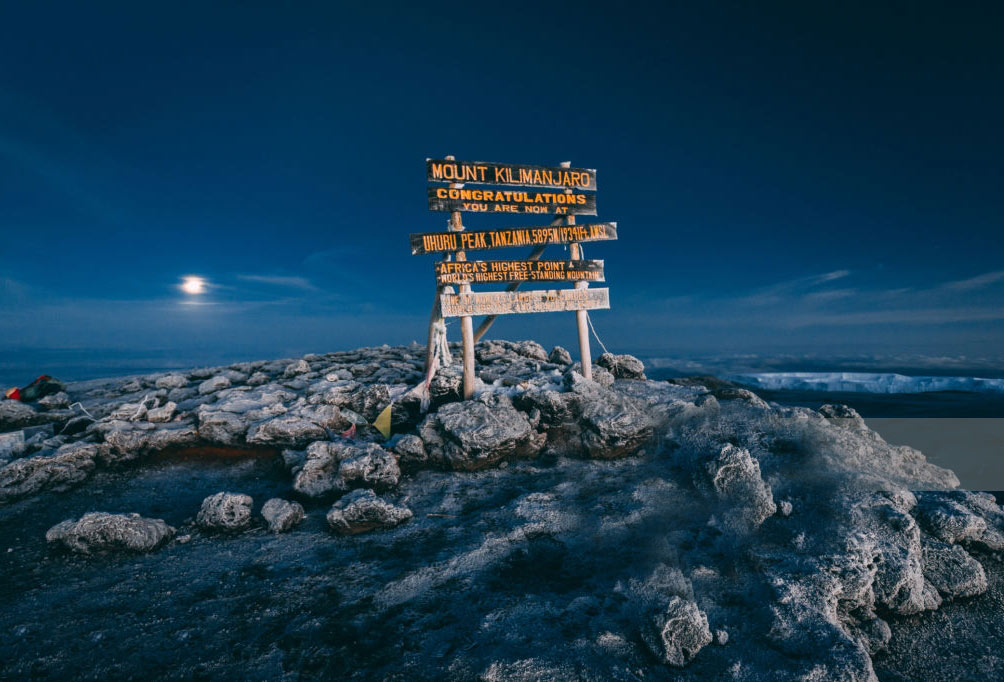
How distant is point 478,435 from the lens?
22.7ft

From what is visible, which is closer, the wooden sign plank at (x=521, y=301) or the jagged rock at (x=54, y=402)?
the wooden sign plank at (x=521, y=301)

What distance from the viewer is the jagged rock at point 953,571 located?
3973 mm

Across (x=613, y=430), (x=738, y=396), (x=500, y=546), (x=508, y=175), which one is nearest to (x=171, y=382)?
(x=508, y=175)

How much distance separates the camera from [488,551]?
14.9 feet

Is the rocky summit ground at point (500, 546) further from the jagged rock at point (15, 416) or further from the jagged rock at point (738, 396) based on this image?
the jagged rock at point (15, 416)

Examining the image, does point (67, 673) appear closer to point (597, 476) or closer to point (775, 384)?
point (597, 476)

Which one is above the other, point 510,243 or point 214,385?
point 510,243

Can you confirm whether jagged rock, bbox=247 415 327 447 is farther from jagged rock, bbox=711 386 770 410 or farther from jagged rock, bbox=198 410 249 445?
jagged rock, bbox=711 386 770 410

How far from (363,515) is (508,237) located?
6.15m

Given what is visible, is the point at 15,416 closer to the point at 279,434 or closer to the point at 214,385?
the point at 214,385

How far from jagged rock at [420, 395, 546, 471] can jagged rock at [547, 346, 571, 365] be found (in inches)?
209

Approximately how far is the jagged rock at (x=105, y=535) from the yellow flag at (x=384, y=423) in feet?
12.3

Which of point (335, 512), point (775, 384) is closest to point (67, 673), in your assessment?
point (335, 512)

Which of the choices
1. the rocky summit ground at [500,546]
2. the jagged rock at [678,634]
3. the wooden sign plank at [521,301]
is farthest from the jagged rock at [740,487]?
Answer: the wooden sign plank at [521,301]
